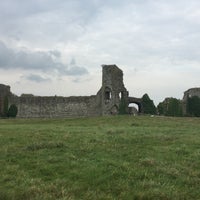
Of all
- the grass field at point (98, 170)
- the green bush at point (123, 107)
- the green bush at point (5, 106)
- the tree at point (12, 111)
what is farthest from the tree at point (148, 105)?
the grass field at point (98, 170)

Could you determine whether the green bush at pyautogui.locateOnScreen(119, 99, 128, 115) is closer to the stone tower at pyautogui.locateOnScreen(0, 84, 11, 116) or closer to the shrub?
the shrub

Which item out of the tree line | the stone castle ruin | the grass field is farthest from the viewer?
the stone castle ruin

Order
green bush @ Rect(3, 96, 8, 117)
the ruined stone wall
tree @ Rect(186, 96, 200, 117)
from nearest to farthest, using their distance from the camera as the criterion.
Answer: tree @ Rect(186, 96, 200, 117), green bush @ Rect(3, 96, 8, 117), the ruined stone wall

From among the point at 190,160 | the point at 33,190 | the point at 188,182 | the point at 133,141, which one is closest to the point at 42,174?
the point at 33,190

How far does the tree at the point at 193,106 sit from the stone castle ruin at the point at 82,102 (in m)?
7.02

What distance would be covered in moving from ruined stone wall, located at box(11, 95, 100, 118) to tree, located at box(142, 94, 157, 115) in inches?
257

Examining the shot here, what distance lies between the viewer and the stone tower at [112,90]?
66.9m

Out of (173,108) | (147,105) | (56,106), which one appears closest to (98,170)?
(173,108)

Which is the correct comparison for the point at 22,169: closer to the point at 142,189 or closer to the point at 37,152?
the point at 37,152

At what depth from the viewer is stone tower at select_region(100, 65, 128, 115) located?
66.9 metres

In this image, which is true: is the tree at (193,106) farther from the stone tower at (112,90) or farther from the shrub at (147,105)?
the stone tower at (112,90)

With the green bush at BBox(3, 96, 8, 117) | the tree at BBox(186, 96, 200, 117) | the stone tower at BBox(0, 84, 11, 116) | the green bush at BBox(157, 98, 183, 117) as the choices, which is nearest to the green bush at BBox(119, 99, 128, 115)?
the green bush at BBox(157, 98, 183, 117)

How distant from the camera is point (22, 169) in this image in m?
13.2

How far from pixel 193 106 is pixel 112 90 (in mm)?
11359
